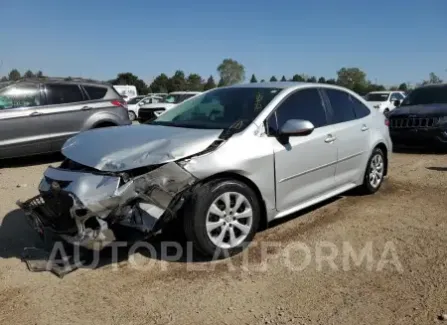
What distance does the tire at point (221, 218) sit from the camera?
3656 millimetres

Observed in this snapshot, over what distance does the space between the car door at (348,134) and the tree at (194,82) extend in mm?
75351

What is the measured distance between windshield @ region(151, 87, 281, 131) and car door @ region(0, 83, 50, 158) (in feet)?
13.7

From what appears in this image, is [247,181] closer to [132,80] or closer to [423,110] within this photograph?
[423,110]

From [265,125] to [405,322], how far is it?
2.10m

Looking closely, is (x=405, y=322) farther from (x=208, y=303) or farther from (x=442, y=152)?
(x=442, y=152)

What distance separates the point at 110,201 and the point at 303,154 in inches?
79.2

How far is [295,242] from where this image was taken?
425 centimetres

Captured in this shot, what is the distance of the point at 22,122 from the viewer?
823 centimetres

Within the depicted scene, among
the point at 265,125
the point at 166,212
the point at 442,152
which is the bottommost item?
the point at 442,152

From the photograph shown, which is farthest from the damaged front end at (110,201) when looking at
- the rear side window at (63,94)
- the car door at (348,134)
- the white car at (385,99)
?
the white car at (385,99)

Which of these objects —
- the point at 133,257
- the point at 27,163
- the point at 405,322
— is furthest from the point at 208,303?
the point at 27,163

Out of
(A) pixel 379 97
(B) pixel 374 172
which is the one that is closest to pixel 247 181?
(B) pixel 374 172

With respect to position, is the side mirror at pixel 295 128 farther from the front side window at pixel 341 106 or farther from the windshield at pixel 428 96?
the windshield at pixel 428 96

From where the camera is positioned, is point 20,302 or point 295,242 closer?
point 20,302
